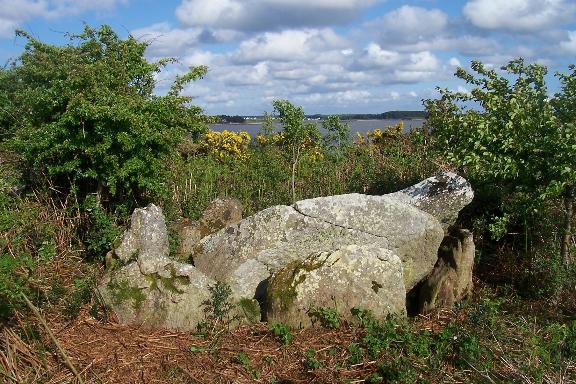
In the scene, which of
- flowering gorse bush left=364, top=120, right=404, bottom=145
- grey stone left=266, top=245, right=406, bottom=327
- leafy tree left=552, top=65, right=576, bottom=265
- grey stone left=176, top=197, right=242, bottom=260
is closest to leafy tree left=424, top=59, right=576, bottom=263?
leafy tree left=552, top=65, right=576, bottom=265

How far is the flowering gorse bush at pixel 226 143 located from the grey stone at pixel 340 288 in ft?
20.2

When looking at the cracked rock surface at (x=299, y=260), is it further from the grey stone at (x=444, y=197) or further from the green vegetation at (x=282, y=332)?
the green vegetation at (x=282, y=332)

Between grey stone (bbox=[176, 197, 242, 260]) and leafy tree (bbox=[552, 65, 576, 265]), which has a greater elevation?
leafy tree (bbox=[552, 65, 576, 265])

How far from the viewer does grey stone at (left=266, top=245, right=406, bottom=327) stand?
247 inches

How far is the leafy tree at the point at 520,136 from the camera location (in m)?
6.60

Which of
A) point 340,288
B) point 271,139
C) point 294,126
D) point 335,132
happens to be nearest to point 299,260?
point 340,288

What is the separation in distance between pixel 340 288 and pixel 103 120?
360cm

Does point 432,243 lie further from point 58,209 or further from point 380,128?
point 380,128

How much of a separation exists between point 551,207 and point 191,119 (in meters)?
4.83

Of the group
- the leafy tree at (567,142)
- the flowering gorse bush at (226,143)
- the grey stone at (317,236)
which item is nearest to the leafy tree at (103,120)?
the grey stone at (317,236)

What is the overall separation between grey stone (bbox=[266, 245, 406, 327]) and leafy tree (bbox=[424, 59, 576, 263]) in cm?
163

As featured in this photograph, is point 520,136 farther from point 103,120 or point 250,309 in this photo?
point 103,120

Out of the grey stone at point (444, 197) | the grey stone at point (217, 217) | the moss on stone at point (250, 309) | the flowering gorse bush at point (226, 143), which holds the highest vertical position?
the flowering gorse bush at point (226, 143)

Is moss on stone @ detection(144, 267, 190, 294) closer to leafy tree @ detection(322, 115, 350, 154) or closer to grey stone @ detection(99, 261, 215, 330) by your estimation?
grey stone @ detection(99, 261, 215, 330)
